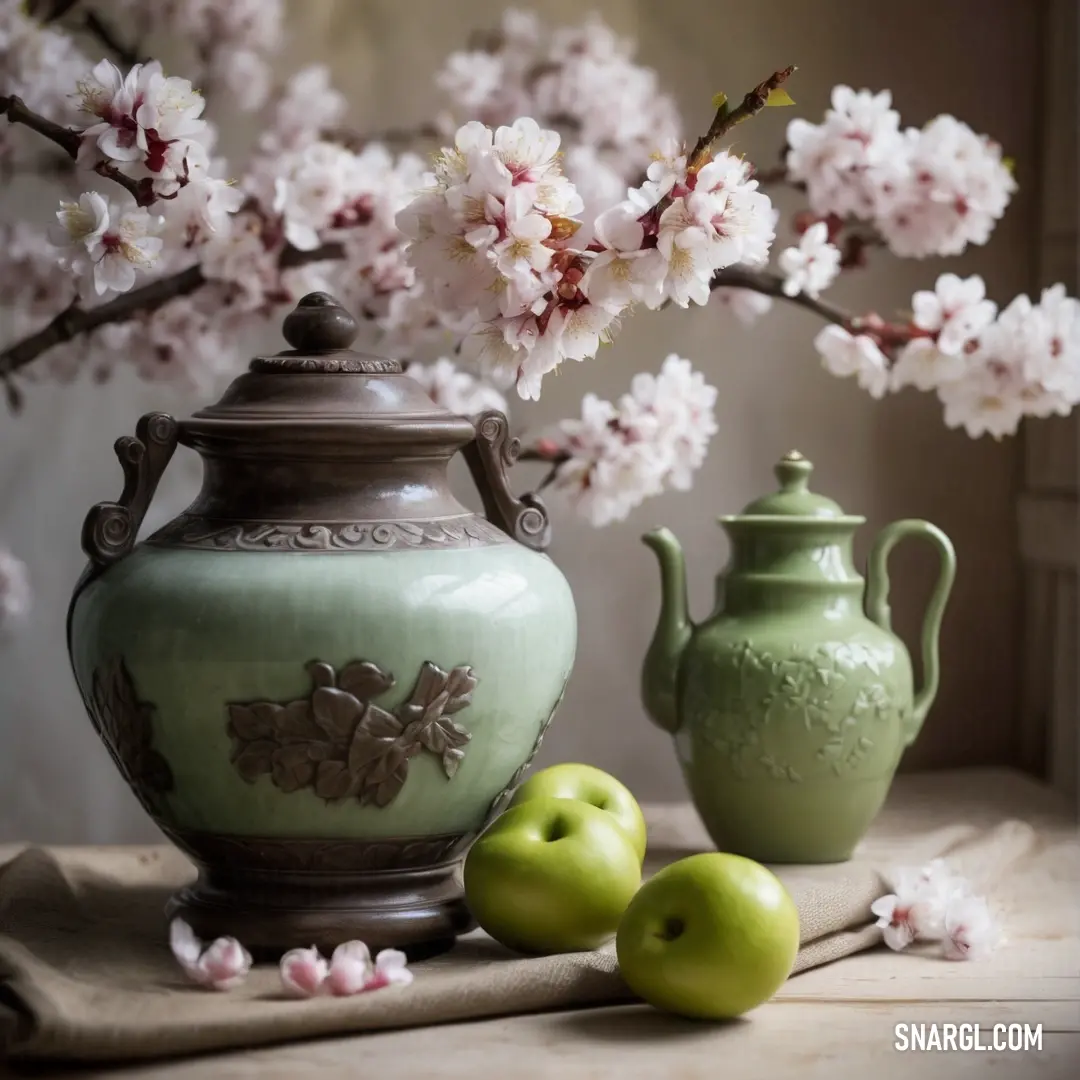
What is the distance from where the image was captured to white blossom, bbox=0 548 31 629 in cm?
184

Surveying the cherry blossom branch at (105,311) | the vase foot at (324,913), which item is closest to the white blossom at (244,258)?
the cherry blossom branch at (105,311)

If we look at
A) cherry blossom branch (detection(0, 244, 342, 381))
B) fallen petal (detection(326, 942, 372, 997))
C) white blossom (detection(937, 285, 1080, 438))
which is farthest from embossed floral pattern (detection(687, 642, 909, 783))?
cherry blossom branch (detection(0, 244, 342, 381))

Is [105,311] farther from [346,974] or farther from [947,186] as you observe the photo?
[947,186]

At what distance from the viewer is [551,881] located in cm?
111

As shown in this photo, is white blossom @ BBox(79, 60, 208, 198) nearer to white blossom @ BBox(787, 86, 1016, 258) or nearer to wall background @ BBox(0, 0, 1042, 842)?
white blossom @ BBox(787, 86, 1016, 258)

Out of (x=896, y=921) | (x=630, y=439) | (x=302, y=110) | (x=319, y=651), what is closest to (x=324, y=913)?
(x=319, y=651)

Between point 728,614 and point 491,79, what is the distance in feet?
2.47

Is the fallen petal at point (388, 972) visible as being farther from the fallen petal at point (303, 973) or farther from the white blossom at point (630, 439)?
the white blossom at point (630, 439)

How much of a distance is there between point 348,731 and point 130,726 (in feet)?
0.54

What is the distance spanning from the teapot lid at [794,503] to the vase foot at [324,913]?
478 millimetres

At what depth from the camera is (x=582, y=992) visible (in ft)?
3.50

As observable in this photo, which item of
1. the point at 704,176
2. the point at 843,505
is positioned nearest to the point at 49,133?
the point at 704,176

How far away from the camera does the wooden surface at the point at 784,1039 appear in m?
0.95

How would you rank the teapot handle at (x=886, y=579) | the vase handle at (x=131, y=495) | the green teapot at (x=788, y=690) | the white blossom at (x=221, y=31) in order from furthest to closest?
the white blossom at (x=221, y=31)
the teapot handle at (x=886, y=579)
the green teapot at (x=788, y=690)
the vase handle at (x=131, y=495)
